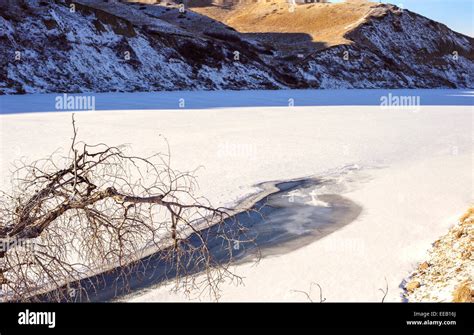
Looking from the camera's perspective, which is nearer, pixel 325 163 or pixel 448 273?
pixel 448 273

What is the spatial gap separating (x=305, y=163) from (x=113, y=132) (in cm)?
742

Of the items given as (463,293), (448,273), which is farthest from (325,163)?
(463,293)

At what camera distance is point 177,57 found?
179ft

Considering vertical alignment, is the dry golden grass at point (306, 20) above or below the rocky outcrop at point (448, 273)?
above

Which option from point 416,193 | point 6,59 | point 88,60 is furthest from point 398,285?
point 88,60

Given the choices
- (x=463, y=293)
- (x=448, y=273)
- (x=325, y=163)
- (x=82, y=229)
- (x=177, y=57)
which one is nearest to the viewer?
(x=82, y=229)

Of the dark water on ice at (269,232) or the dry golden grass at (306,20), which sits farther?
the dry golden grass at (306,20)

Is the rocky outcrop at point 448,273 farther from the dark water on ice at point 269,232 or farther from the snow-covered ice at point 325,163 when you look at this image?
the dark water on ice at point 269,232

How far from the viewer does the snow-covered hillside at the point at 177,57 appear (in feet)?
147

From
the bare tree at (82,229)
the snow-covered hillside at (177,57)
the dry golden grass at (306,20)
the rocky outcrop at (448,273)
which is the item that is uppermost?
the dry golden grass at (306,20)

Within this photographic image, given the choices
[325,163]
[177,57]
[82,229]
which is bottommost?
[325,163]

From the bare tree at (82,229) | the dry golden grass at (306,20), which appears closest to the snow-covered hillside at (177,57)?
the dry golden grass at (306,20)

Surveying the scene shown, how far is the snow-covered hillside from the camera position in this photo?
44.8 meters

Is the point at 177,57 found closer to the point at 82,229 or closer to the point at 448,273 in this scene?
the point at 448,273
